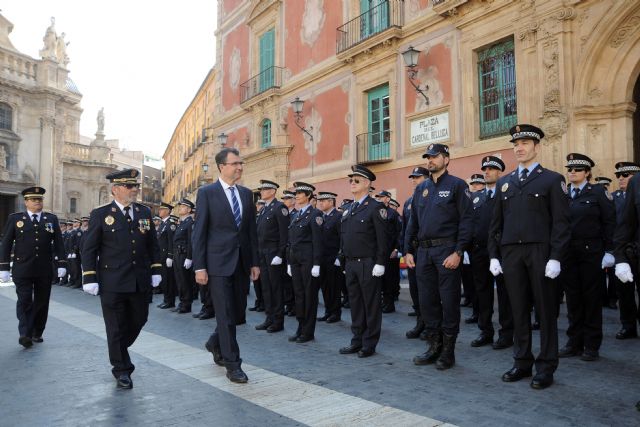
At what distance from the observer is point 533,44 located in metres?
11.8

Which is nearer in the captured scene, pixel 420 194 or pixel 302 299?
pixel 420 194

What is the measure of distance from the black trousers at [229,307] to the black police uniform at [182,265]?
5002 millimetres

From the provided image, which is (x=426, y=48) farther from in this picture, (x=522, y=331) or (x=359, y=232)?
(x=522, y=331)

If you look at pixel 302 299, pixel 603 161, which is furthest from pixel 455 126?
pixel 302 299

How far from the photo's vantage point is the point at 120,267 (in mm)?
5207

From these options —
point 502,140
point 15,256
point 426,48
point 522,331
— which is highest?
point 426,48

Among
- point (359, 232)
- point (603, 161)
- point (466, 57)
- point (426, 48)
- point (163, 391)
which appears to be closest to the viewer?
point (163, 391)

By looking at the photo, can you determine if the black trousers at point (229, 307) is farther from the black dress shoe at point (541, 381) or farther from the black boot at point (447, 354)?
the black dress shoe at point (541, 381)

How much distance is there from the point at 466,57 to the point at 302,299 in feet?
29.1

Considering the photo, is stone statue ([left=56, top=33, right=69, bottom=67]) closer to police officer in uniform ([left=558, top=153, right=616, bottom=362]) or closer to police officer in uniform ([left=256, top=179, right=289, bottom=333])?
police officer in uniform ([left=256, top=179, right=289, bottom=333])

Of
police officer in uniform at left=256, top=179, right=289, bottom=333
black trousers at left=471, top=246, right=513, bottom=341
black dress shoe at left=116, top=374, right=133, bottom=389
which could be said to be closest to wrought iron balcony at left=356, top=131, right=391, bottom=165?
police officer in uniform at left=256, top=179, right=289, bottom=333

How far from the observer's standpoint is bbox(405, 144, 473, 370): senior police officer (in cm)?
544

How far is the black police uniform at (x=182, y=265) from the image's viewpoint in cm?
1023

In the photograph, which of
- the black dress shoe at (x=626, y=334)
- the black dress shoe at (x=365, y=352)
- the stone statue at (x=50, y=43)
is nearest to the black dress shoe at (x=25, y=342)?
the black dress shoe at (x=365, y=352)
